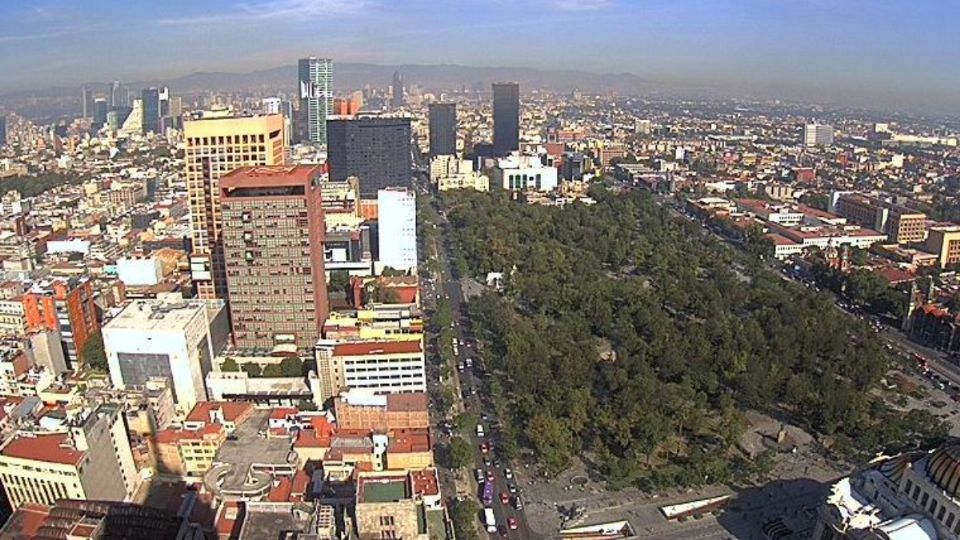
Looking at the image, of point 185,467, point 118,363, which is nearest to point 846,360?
point 185,467

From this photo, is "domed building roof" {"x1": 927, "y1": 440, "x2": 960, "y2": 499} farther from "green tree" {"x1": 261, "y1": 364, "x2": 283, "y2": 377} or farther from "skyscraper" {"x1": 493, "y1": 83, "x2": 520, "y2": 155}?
"skyscraper" {"x1": 493, "y1": 83, "x2": 520, "y2": 155}

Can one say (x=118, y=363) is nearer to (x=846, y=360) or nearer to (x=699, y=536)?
(x=699, y=536)

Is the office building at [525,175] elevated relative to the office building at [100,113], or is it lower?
lower

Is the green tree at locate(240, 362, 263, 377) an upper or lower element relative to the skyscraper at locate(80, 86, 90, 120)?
lower

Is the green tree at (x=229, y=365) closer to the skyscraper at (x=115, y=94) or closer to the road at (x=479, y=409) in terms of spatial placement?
the road at (x=479, y=409)

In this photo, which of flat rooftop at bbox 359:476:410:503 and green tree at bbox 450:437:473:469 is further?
green tree at bbox 450:437:473:469

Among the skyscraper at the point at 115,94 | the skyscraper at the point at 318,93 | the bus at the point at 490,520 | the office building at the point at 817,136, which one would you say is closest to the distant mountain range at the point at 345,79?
the skyscraper at the point at 115,94

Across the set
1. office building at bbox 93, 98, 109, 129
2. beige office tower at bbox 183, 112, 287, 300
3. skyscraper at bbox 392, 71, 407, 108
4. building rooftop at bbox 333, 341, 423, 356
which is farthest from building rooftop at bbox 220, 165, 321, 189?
skyscraper at bbox 392, 71, 407, 108
